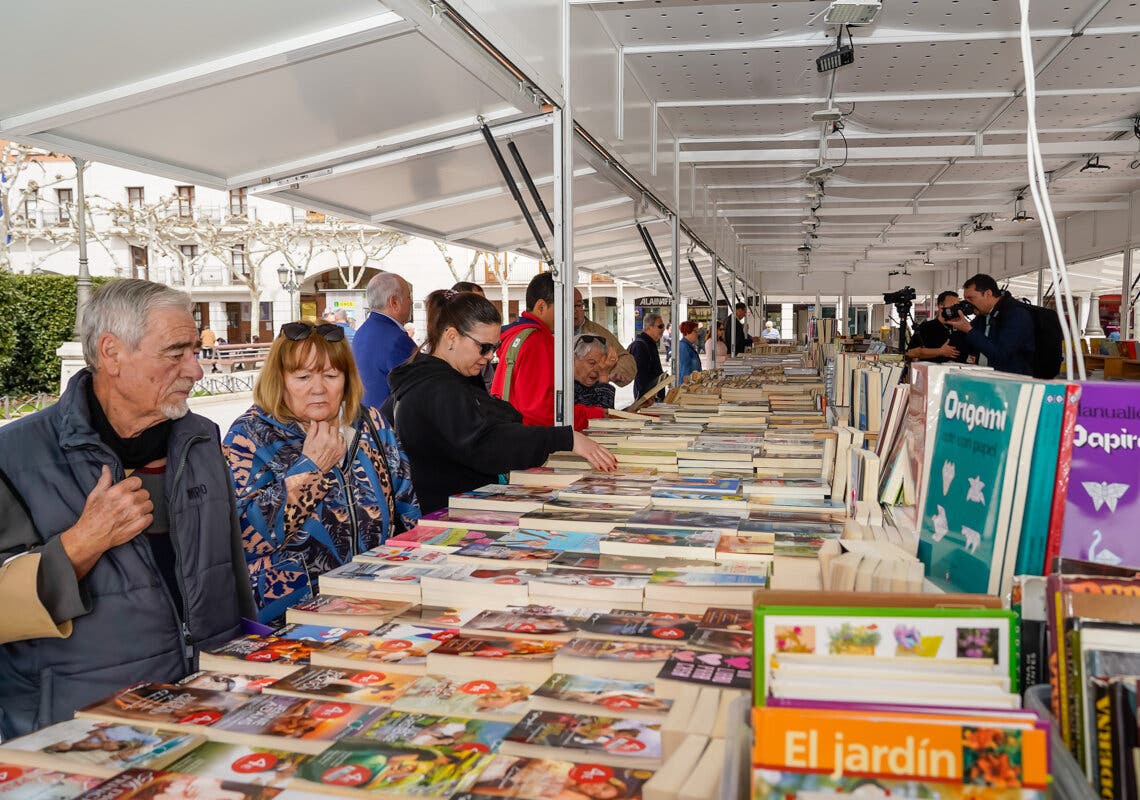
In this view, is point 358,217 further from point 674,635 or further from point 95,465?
point 674,635

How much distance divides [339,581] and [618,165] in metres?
3.39

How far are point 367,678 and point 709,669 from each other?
476 millimetres

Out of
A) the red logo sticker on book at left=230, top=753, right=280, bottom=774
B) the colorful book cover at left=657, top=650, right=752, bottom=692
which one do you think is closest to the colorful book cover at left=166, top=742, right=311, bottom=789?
the red logo sticker on book at left=230, top=753, right=280, bottom=774

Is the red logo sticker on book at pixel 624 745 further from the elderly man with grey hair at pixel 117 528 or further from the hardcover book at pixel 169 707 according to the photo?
the elderly man with grey hair at pixel 117 528

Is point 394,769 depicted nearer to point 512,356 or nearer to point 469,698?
point 469,698

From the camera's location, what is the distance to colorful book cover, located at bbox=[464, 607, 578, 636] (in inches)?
53.9

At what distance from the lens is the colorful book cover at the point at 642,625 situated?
4.36 feet

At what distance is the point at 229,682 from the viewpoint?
1.26 meters

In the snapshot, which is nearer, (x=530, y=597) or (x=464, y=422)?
(x=530, y=597)

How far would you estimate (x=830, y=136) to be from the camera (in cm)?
659

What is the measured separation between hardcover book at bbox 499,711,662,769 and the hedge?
48.2ft

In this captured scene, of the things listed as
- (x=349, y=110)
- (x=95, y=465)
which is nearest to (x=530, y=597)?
(x=95, y=465)

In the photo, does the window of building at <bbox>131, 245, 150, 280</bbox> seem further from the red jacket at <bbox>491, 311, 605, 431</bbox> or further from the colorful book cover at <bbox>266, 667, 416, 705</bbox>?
the colorful book cover at <bbox>266, 667, 416, 705</bbox>

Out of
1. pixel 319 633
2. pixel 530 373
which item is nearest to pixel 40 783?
pixel 319 633
